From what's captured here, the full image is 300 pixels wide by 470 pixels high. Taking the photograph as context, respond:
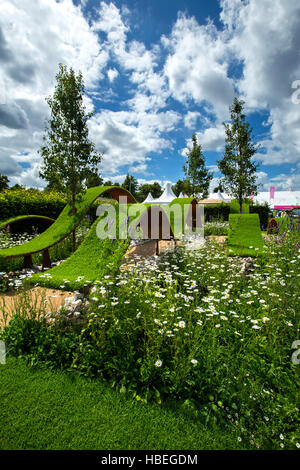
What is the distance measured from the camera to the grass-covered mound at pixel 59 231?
5.07 meters

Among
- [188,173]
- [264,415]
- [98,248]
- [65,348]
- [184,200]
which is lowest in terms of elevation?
[264,415]

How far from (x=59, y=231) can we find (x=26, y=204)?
157 inches

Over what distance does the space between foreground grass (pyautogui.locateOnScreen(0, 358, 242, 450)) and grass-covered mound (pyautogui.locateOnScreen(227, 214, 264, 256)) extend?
407 cm

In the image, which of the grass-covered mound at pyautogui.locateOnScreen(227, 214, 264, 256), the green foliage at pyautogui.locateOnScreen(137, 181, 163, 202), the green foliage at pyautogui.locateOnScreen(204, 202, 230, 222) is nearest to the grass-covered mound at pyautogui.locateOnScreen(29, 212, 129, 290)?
the grass-covered mound at pyautogui.locateOnScreen(227, 214, 264, 256)

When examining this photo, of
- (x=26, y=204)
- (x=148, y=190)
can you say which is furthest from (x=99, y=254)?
(x=148, y=190)

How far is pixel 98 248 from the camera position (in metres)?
4.71

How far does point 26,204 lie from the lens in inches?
347

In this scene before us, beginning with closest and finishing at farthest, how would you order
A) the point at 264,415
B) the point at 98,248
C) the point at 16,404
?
the point at 264,415
the point at 16,404
the point at 98,248

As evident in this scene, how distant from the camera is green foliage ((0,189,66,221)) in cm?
795

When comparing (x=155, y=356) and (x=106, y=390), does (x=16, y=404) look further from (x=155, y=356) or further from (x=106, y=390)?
(x=155, y=356)

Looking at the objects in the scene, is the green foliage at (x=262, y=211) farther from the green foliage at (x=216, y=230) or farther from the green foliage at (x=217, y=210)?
the green foliage at (x=216, y=230)
